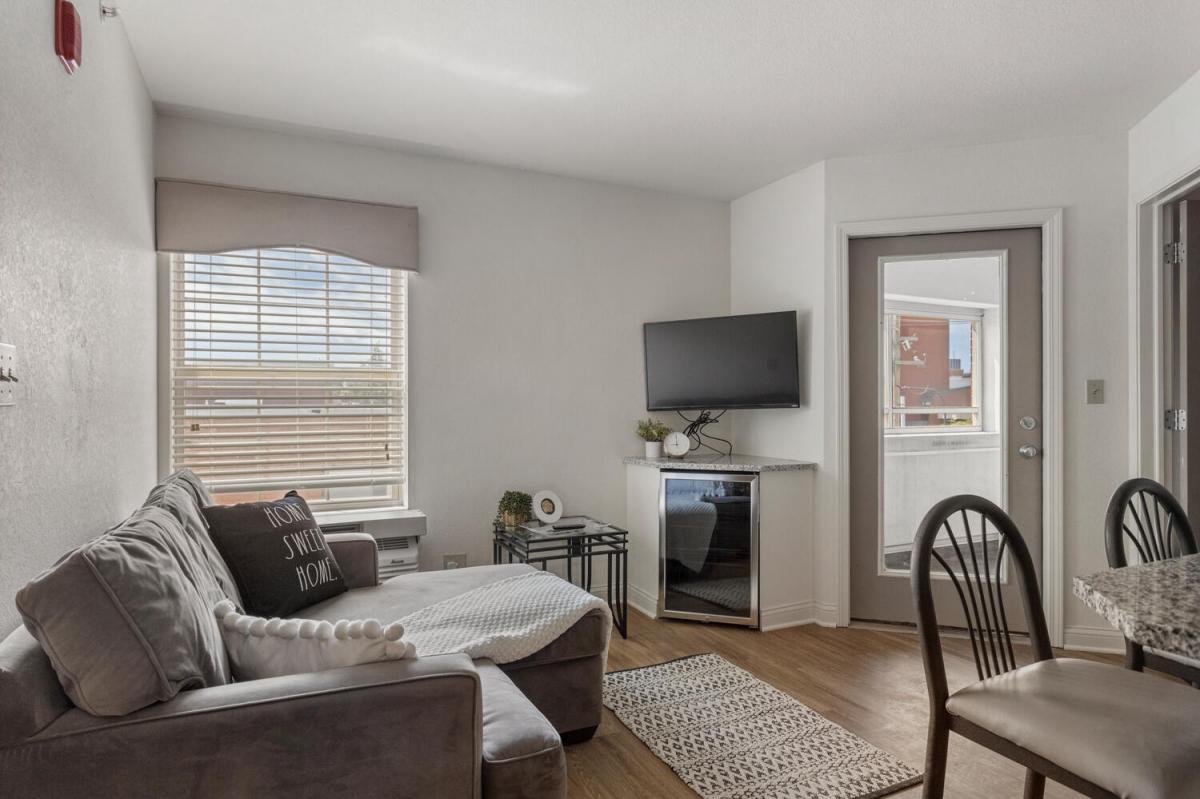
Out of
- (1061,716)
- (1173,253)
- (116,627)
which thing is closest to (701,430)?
(1173,253)

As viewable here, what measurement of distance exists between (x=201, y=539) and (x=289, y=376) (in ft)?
4.90

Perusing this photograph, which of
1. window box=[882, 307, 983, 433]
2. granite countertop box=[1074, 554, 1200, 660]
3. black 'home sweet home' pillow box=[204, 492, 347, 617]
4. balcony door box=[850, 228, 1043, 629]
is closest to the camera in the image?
granite countertop box=[1074, 554, 1200, 660]

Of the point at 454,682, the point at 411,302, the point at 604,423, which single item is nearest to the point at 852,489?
the point at 604,423

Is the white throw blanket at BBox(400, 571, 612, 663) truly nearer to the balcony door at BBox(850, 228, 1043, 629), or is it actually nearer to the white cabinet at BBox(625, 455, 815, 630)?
the white cabinet at BBox(625, 455, 815, 630)

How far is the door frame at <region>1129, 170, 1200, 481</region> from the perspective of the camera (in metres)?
3.05

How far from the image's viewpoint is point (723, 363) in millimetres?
3877

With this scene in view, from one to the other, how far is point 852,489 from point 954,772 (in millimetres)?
1652

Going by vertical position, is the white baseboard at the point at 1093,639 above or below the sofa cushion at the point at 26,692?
below

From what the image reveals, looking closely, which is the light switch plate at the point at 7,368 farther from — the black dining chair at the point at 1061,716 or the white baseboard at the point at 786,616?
the white baseboard at the point at 786,616

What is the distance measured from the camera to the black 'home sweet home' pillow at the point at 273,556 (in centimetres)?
215

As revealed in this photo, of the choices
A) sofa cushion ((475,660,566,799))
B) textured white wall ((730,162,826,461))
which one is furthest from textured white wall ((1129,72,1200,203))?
sofa cushion ((475,660,566,799))

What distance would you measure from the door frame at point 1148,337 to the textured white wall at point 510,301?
2.12 metres

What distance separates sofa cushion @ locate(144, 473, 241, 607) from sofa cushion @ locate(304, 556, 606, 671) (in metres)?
0.36

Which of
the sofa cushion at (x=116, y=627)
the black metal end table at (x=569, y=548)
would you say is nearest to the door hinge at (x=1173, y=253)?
the black metal end table at (x=569, y=548)
